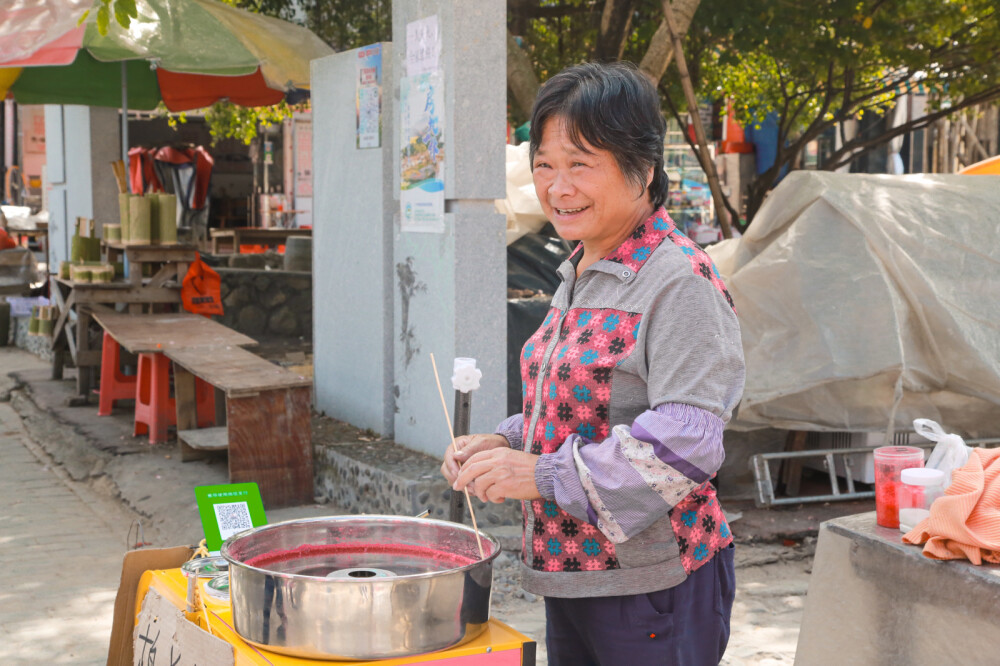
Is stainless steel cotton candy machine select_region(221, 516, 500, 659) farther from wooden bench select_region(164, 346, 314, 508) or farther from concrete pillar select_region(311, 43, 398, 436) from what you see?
concrete pillar select_region(311, 43, 398, 436)

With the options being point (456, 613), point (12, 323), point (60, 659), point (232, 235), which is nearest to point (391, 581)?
point (456, 613)

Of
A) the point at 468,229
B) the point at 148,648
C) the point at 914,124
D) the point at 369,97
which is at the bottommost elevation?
the point at 148,648

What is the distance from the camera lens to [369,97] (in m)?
5.58

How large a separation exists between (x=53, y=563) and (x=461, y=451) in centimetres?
387

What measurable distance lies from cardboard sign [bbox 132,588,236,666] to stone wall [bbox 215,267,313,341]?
908cm

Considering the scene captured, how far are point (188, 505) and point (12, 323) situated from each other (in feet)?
26.0

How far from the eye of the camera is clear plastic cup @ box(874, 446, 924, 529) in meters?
2.52

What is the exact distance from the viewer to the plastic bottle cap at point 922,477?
2.43m

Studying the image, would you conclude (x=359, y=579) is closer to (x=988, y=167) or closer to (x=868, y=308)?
(x=868, y=308)

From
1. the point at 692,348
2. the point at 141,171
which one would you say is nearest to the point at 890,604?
the point at 692,348

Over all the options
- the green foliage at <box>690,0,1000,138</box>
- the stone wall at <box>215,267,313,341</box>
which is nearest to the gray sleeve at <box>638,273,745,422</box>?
the green foliage at <box>690,0,1000,138</box>

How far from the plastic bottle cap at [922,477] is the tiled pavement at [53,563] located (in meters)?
3.00

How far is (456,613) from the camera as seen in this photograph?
1739 millimetres

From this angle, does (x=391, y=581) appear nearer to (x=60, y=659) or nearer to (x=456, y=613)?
(x=456, y=613)
